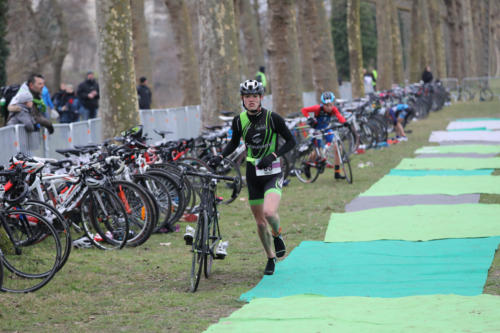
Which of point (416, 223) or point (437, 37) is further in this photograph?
point (437, 37)

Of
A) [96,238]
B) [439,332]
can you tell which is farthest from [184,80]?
[439,332]

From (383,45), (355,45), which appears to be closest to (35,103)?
(355,45)

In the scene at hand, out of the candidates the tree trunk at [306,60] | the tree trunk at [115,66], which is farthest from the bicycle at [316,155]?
the tree trunk at [306,60]

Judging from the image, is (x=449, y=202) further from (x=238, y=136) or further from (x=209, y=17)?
(x=209, y=17)

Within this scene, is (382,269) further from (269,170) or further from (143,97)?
(143,97)

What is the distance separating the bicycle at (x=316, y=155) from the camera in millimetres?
16125

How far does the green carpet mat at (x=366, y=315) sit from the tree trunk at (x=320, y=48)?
62.2ft

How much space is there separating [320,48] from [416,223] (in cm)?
1510

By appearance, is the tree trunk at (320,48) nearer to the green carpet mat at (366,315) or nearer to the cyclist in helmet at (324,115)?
the cyclist in helmet at (324,115)

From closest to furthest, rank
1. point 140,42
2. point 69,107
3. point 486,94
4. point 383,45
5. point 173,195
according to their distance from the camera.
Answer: point 173,195 < point 69,107 < point 140,42 < point 383,45 < point 486,94

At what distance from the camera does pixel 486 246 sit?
31.6 ft

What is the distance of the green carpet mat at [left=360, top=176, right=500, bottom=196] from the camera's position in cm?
1434

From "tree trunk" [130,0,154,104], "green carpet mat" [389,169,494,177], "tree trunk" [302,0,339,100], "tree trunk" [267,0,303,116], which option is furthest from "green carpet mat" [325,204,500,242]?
"tree trunk" [130,0,154,104]

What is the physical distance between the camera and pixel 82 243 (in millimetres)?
10555
